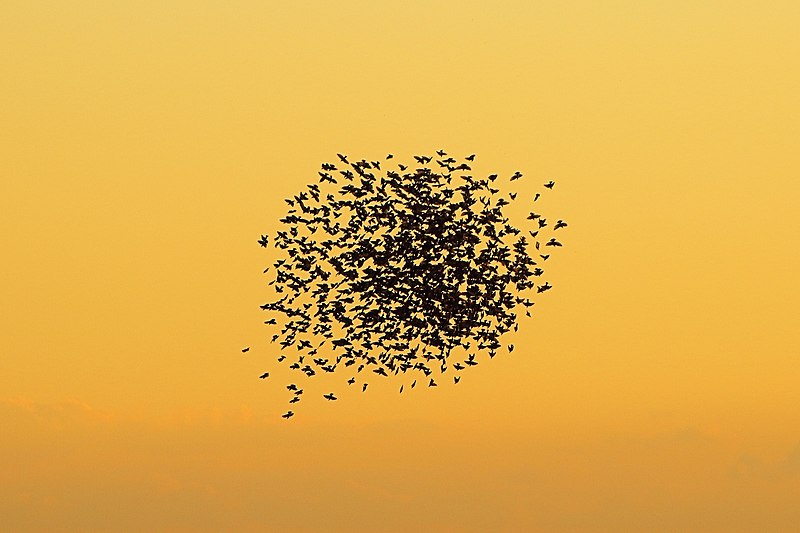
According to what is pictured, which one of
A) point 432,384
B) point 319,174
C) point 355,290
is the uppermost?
point 319,174

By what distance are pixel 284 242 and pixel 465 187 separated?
5.36m

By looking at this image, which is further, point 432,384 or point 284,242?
point 284,242

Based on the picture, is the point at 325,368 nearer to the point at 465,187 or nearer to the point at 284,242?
the point at 284,242

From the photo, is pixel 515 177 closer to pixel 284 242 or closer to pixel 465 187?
pixel 465 187

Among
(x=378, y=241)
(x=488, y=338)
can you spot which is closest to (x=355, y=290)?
(x=378, y=241)

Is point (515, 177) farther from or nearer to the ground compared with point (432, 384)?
farther from the ground

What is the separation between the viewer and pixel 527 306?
38.6 m

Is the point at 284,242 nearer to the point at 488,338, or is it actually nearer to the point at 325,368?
the point at 325,368

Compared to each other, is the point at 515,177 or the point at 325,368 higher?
the point at 515,177

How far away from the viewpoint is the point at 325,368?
38.2 m

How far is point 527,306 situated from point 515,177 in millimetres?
3655

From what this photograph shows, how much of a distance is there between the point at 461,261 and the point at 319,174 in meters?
4.71

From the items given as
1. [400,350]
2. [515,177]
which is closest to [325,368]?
[400,350]

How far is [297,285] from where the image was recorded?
38875mm
